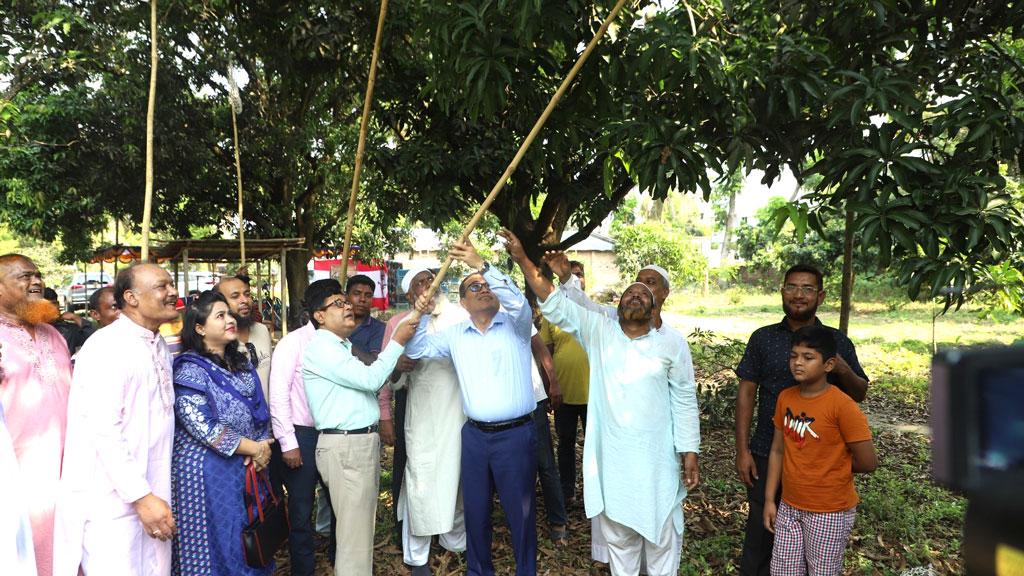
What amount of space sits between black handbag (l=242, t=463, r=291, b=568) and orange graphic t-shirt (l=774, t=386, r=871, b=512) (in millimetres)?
2353

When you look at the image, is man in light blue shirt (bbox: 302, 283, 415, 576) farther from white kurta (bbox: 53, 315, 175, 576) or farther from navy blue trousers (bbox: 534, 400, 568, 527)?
navy blue trousers (bbox: 534, 400, 568, 527)

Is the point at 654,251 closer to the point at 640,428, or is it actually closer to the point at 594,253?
the point at 594,253

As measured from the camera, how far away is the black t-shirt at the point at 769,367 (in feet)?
10.8

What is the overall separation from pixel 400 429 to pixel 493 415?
101 centimetres

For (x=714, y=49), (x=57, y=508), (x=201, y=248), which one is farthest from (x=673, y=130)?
(x=201, y=248)

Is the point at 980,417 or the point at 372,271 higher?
the point at 372,271

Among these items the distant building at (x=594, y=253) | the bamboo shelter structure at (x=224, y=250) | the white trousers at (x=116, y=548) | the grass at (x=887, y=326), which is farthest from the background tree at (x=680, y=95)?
the distant building at (x=594, y=253)

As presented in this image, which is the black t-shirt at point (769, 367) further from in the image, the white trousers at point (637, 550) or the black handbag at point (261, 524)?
the black handbag at point (261, 524)

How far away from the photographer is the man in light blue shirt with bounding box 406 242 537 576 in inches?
136

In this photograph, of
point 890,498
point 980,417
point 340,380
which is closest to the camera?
point 980,417

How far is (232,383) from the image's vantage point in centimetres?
313

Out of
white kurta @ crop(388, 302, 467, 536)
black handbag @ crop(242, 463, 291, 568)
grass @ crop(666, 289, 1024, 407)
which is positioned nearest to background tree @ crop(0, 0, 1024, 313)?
white kurta @ crop(388, 302, 467, 536)

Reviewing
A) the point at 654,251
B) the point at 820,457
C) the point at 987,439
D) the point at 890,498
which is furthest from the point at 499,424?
the point at 654,251

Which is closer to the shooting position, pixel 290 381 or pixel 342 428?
pixel 342 428
